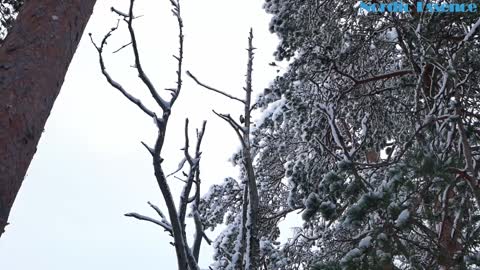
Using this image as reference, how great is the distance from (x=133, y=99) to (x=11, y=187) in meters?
0.75

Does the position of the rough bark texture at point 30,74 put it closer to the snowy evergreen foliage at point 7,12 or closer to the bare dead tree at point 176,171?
the bare dead tree at point 176,171

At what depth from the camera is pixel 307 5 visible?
23.6ft

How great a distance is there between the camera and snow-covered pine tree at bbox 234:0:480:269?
294 centimetres

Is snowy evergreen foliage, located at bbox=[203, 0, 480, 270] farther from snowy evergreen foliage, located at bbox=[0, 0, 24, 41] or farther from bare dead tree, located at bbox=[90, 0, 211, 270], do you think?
snowy evergreen foliage, located at bbox=[0, 0, 24, 41]

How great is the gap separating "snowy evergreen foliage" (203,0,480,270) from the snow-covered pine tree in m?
0.02

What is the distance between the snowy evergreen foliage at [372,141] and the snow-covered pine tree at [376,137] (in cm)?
2

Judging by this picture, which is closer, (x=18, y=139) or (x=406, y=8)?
(x=18, y=139)

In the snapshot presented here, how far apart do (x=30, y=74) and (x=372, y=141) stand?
485 cm

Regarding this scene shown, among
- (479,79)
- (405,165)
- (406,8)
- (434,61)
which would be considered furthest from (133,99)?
(479,79)

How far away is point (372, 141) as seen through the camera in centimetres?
604

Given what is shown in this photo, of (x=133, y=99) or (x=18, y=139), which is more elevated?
(x=133, y=99)

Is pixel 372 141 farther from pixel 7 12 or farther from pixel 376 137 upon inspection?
pixel 7 12

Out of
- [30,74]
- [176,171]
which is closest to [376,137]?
[176,171]

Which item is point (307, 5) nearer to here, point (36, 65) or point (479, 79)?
point (479, 79)
